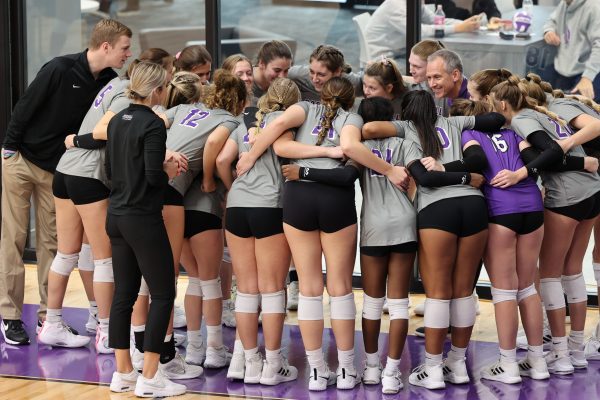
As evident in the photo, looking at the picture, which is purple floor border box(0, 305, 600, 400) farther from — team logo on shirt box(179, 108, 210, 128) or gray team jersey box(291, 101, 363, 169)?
team logo on shirt box(179, 108, 210, 128)

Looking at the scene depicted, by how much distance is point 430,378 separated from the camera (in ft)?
17.4

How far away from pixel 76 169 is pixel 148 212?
0.82 m

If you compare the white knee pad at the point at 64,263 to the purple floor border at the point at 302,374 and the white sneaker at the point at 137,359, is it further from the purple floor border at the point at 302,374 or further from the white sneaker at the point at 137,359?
the white sneaker at the point at 137,359

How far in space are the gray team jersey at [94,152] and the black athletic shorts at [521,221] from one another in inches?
75.9

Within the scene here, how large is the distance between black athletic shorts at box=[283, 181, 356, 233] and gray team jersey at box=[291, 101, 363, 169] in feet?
0.34

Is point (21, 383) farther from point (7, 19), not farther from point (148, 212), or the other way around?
point (7, 19)

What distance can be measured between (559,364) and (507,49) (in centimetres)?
232

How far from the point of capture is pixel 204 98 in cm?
555

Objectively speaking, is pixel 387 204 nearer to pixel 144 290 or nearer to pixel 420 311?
pixel 144 290

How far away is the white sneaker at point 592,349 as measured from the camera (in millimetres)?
5773

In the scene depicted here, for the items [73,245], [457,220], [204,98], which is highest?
[204,98]

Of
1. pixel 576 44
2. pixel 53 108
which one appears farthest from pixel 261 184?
pixel 576 44

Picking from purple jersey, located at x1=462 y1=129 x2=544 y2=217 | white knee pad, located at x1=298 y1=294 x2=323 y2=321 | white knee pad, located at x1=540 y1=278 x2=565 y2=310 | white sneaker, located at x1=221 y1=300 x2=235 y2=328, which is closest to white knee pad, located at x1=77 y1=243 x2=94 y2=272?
white sneaker, located at x1=221 y1=300 x2=235 y2=328

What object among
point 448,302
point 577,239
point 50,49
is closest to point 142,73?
point 448,302
